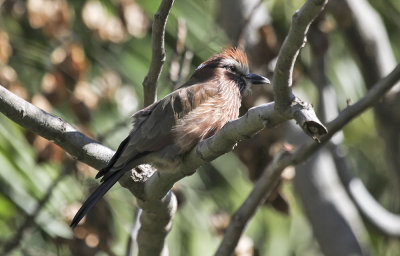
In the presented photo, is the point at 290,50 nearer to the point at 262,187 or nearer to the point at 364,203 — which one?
the point at 262,187

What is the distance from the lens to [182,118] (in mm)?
4094

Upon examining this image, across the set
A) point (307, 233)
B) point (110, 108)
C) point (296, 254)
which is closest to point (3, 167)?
point (110, 108)

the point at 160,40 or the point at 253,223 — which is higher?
the point at 160,40

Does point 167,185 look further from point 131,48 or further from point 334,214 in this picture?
point 131,48

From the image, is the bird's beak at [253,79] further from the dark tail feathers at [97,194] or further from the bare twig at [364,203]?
the dark tail feathers at [97,194]

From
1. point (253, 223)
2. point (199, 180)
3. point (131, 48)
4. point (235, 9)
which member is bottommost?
point (253, 223)

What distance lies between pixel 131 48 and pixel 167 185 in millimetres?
2799

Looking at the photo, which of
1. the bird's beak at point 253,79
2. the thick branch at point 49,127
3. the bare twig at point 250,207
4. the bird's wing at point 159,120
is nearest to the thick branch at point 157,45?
the bird's wing at point 159,120

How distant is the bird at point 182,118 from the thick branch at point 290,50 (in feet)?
3.03

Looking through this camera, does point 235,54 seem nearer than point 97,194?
No

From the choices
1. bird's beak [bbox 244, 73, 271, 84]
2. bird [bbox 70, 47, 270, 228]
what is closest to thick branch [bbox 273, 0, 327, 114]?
bird [bbox 70, 47, 270, 228]

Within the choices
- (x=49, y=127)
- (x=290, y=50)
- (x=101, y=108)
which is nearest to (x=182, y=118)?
(x=49, y=127)

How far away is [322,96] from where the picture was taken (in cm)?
518

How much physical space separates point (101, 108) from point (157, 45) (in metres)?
2.51
